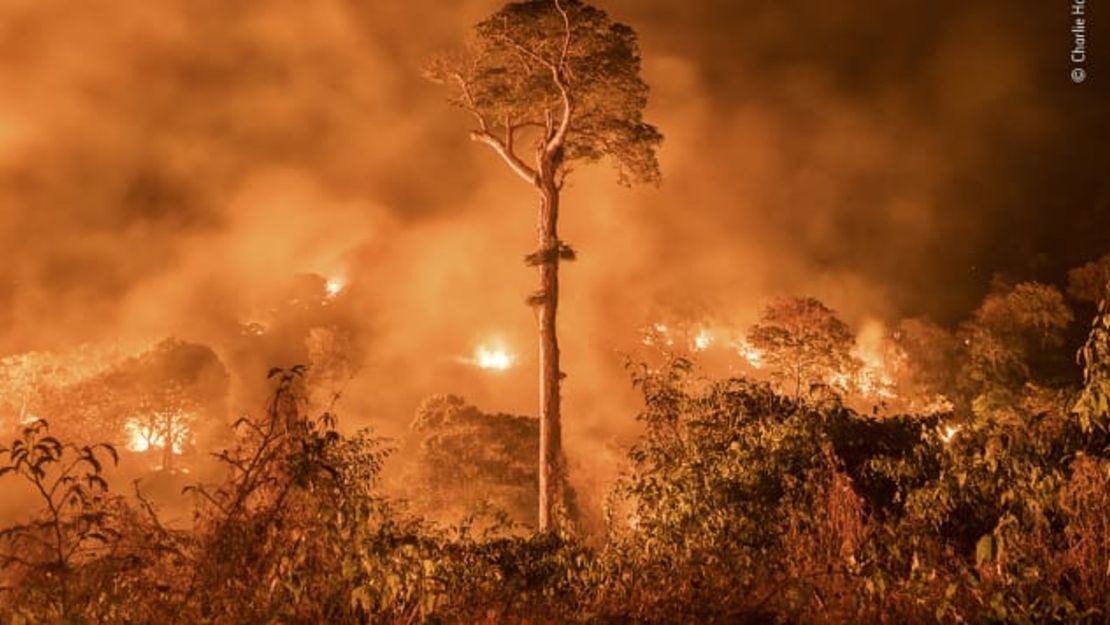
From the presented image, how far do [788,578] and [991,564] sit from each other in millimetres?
1629

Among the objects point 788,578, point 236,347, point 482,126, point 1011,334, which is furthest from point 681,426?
point 236,347

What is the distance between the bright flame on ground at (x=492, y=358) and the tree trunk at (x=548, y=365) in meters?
23.6

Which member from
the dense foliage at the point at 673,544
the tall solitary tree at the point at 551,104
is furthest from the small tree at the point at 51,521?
the tall solitary tree at the point at 551,104

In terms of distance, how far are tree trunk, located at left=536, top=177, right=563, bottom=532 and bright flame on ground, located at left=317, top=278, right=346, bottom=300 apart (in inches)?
1252

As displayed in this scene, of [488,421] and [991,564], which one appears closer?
[991,564]

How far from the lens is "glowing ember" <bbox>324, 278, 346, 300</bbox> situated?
5028cm

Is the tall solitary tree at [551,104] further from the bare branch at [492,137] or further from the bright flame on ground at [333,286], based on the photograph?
the bright flame on ground at [333,286]

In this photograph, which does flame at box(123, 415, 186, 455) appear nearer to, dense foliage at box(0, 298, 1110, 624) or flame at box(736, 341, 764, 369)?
flame at box(736, 341, 764, 369)

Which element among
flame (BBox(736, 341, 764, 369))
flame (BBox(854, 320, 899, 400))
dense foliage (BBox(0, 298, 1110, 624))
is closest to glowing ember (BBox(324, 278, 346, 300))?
flame (BBox(736, 341, 764, 369))

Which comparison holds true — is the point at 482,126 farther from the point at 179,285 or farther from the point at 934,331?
the point at 179,285

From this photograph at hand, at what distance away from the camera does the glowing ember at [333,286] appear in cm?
5028

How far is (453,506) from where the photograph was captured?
2764 cm

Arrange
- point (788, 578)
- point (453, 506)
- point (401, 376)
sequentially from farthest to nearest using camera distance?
point (401, 376)
point (453, 506)
point (788, 578)

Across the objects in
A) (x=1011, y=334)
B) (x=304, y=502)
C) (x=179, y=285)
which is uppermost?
(x=179, y=285)
